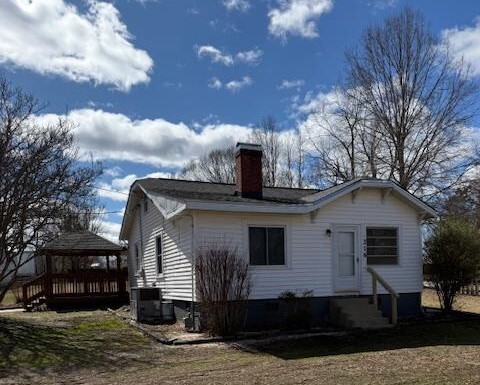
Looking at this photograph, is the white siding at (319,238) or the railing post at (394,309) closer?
the white siding at (319,238)

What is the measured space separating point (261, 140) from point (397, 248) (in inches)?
1099

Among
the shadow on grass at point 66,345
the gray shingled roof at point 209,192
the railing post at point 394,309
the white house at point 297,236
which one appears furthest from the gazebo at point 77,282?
the railing post at point 394,309

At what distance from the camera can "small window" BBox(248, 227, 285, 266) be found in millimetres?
14383

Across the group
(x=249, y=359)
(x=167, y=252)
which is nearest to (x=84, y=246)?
(x=167, y=252)

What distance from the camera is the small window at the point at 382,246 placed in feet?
52.3

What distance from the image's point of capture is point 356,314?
14.4m

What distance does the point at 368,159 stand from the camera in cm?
3303

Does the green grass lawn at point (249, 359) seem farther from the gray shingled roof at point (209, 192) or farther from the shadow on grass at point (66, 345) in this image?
the gray shingled roof at point (209, 192)

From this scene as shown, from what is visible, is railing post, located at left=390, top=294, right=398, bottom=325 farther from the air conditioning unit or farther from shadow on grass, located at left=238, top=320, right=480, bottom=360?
the air conditioning unit

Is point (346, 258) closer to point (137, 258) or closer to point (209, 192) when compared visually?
point (209, 192)

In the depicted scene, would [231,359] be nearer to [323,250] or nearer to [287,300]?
[287,300]

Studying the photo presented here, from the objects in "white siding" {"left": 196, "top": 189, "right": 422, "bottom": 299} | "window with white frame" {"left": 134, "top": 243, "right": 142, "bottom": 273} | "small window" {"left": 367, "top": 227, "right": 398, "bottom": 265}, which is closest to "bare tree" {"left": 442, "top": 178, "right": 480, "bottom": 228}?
"white siding" {"left": 196, "top": 189, "right": 422, "bottom": 299}

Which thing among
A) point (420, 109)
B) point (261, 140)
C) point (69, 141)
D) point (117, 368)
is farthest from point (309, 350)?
point (261, 140)

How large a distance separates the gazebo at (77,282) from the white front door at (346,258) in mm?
11714
